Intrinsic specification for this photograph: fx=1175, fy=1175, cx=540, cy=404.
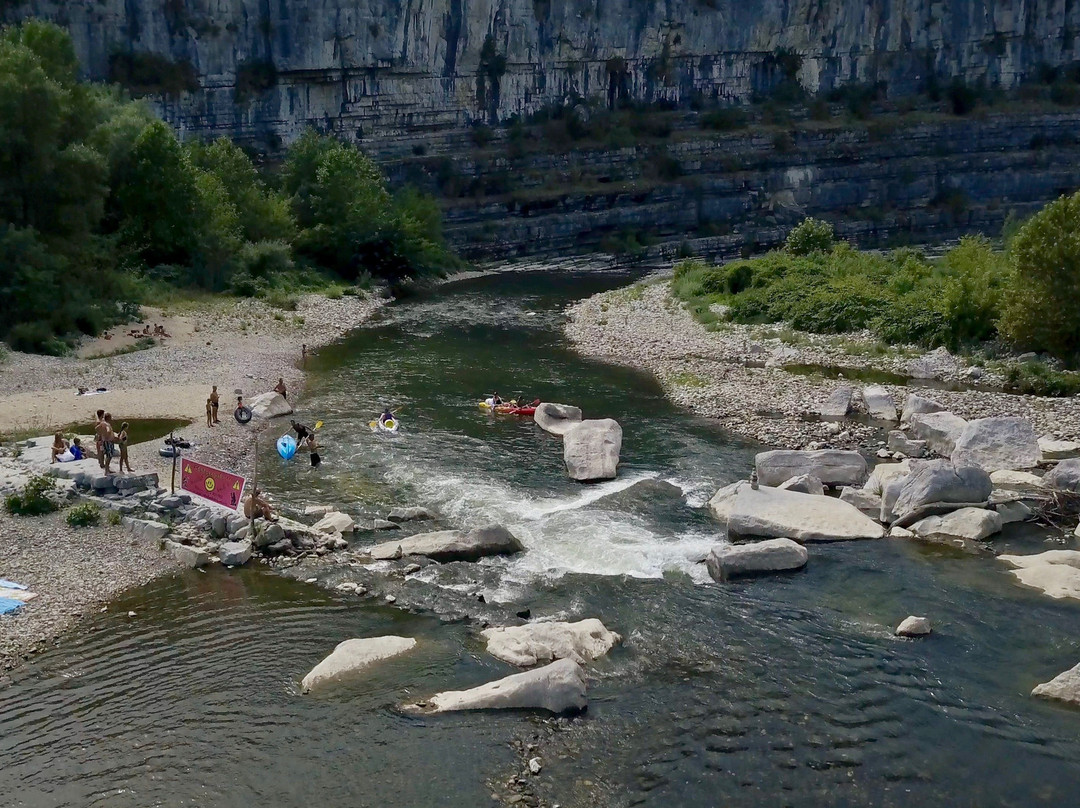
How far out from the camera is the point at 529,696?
16859 mm

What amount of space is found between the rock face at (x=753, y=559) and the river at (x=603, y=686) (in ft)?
0.97

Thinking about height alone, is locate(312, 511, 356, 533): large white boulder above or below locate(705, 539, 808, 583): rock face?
below

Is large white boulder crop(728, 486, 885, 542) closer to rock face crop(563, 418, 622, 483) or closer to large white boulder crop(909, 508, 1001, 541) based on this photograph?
large white boulder crop(909, 508, 1001, 541)

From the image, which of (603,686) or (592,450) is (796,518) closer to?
(592,450)

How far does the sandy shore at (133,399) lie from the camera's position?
67.2 ft

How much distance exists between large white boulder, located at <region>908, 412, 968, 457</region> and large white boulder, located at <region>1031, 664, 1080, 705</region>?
1190 centimetres

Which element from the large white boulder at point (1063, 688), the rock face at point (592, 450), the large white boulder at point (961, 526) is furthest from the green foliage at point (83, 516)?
the large white boulder at point (1063, 688)

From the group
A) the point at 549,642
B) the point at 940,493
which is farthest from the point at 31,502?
the point at 940,493

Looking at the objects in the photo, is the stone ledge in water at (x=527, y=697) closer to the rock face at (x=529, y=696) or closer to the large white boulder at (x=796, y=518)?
the rock face at (x=529, y=696)

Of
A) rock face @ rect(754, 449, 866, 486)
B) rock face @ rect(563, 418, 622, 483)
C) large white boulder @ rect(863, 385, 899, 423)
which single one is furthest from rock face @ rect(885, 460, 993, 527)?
large white boulder @ rect(863, 385, 899, 423)

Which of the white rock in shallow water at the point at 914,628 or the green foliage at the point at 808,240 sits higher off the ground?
the green foliage at the point at 808,240

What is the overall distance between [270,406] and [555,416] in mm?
8124

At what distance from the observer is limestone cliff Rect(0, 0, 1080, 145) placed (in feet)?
264

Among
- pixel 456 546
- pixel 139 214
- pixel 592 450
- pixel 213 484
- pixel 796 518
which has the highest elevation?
pixel 139 214
